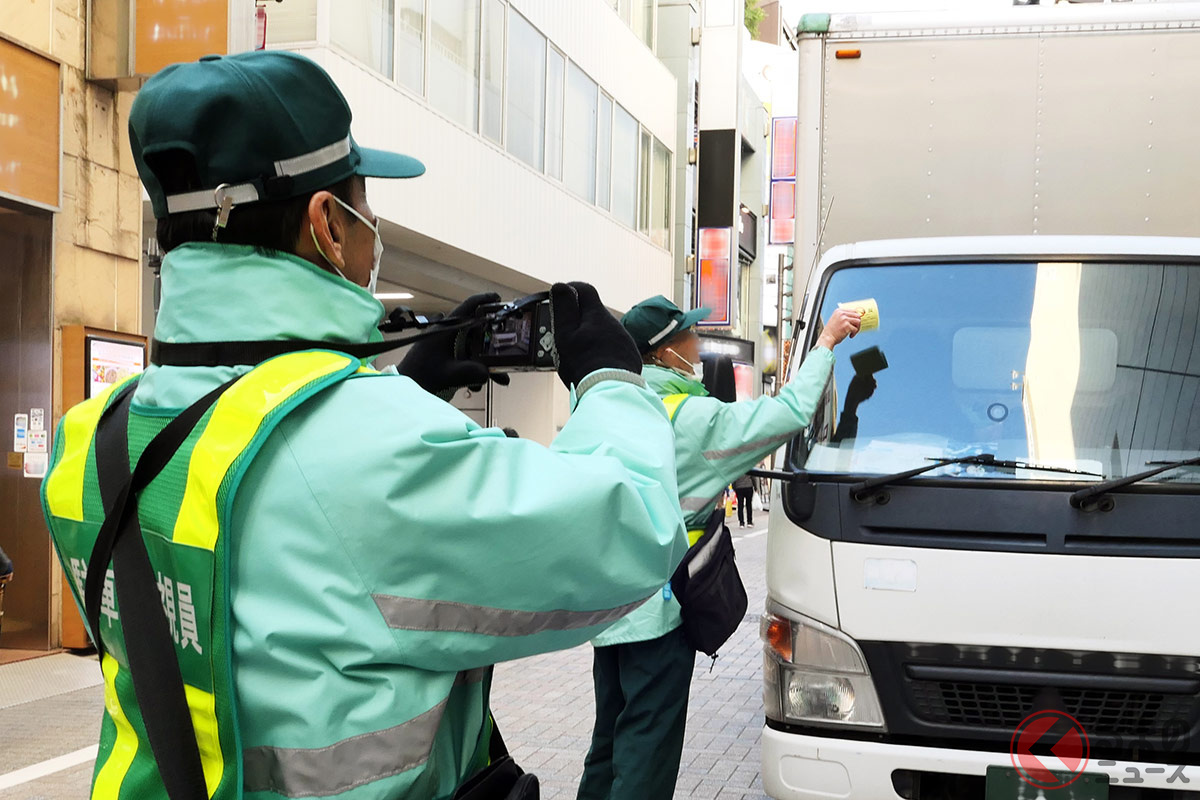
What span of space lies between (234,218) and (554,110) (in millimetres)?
18088

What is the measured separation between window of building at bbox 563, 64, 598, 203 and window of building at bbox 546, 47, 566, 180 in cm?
25

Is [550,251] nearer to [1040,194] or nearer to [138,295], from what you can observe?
[138,295]

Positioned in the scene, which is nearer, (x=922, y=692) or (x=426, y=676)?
(x=426, y=676)

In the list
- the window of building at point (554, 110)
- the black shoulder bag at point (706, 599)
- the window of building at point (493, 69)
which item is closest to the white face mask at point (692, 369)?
the black shoulder bag at point (706, 599)

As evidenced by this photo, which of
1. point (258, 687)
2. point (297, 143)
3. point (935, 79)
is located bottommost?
point (258, 687)

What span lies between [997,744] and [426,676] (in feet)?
8.47

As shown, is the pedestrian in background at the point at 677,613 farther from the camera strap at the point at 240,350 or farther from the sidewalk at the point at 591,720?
the camera strap at the point at 240,350

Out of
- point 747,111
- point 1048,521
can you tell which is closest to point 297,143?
point 1048,521

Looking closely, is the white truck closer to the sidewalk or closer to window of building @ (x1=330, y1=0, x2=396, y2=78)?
the sidewalk

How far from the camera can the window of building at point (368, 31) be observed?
12.4 metres

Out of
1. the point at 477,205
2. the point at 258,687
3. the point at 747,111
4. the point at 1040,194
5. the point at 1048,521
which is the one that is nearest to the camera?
the point at 258,687

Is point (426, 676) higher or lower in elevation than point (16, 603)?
higher

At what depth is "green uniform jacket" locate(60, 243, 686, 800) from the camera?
56.6 inches

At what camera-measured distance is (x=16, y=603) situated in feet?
29.4
